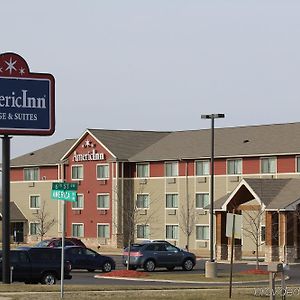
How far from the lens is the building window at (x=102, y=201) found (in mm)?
85119

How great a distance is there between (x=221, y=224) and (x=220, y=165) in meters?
14.0

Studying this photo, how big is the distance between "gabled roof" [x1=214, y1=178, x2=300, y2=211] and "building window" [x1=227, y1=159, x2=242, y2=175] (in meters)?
11.2

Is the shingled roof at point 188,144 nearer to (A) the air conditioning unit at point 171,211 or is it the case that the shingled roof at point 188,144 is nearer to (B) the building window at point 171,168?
(B) the building window at point 171,168

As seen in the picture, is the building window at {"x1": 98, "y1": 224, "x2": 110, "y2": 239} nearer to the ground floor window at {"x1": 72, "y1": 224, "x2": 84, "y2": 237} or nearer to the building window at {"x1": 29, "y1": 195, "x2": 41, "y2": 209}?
the ground floor window at {"x1": 72, "y1": 224, "x2": 84, "y2": 237}

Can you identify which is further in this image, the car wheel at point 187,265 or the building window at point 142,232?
the building window at point 142,232

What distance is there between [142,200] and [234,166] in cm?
1062

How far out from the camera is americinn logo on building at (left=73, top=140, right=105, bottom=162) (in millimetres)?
85562

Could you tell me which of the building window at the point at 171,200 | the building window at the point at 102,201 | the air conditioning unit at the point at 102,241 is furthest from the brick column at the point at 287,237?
the building window at the point at 102,201

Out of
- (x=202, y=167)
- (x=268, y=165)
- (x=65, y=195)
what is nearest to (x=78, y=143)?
(x=202, y=167)

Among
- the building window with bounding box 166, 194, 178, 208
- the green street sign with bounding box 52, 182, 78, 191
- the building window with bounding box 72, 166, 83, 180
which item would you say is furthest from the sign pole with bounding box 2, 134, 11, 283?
the building window with bounding box 72, 166, 83, 180

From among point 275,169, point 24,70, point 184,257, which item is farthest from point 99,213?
point 24,70

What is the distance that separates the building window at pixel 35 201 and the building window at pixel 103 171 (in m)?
9.37

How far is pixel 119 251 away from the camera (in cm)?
7950

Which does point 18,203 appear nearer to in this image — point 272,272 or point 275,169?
point 275,169
